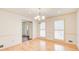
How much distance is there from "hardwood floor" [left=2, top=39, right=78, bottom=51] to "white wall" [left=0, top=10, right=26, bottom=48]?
17 cm

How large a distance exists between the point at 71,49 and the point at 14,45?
52.4 inches

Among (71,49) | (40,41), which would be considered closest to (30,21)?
(40,41)

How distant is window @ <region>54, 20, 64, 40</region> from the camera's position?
7.06 feet

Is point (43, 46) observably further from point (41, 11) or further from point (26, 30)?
point (41, 11)

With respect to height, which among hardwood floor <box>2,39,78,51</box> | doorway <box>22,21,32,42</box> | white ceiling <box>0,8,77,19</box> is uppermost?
white ceiling <box>0,8,77,19</box>

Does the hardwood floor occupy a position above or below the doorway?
below

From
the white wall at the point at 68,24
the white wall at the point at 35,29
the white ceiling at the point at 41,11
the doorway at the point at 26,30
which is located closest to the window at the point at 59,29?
the white wall at the point at 68,24

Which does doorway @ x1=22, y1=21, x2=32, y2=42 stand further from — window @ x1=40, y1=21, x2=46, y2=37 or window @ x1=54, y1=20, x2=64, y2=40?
window @ x1=54, y1=20, x2=64, y2=40

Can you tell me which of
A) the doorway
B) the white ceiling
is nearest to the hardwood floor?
the doorway

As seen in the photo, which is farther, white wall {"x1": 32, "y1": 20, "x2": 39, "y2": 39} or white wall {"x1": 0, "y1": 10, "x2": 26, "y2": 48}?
white wall {"x1": 32, "y1": 20, "x2": 39, "y2": 39}

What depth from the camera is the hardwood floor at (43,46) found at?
6.46 ft

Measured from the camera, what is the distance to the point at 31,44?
219 cm

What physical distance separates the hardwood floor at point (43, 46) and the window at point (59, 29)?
0.16 meters

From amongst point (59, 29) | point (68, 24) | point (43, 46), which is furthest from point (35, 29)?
point (68, 24)
